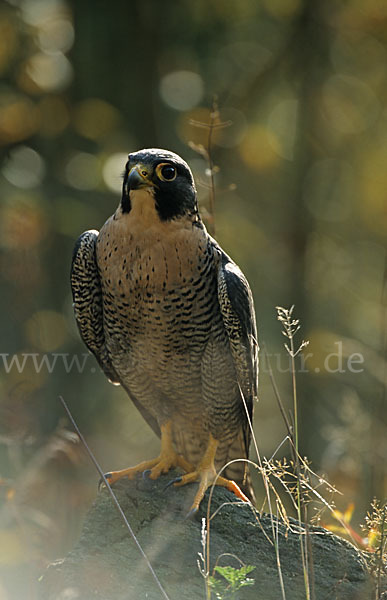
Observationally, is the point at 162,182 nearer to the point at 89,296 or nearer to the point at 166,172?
the point at 166,172

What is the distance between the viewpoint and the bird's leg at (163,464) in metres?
3.54

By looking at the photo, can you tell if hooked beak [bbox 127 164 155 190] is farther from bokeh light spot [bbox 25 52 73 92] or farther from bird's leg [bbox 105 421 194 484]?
bokeh light spot [bbox 25 52 73 92]

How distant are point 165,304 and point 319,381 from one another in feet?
16.0

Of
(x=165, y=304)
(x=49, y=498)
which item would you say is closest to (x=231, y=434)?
(x=165, y=304)

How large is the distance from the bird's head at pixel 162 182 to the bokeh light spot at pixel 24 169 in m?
3.74

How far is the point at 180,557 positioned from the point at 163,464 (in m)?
0.84

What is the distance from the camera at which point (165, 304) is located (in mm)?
3404

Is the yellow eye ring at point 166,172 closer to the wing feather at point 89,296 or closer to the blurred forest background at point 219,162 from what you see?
the wing feather at point 89,296

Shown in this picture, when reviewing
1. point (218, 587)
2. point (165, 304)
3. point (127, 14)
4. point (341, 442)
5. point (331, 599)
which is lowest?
point (341, 442)

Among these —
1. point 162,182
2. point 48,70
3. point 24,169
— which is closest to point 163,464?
point 162,182

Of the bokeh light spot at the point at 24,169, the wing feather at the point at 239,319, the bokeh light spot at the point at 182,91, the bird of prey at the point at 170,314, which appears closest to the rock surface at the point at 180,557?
the bird of prey at the point at 170,314

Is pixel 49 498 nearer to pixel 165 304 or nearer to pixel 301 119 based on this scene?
pixel 165 304

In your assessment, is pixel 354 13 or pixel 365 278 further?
pixel 365 278

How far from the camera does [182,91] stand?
7.02m
